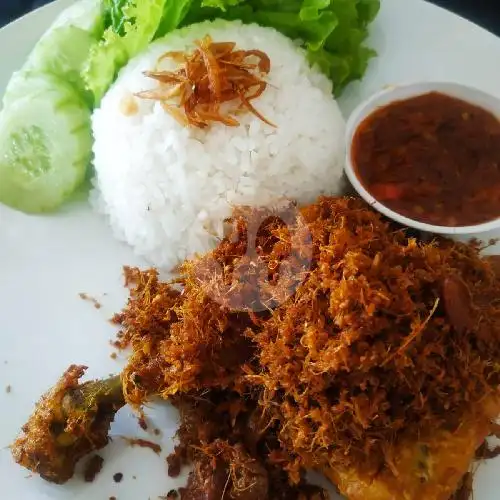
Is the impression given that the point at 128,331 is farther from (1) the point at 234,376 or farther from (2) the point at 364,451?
(2) the point at 364,451

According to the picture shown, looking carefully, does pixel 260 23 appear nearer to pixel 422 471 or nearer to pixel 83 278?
pixel 83 278

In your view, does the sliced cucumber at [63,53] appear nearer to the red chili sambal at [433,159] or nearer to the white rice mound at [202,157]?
the white rice mound at [202,157]

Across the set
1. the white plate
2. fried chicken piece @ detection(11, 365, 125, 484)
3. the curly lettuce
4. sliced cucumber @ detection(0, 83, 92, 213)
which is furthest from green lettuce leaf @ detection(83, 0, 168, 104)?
fried chicken piece @ detection(11, 365, 125, 484)

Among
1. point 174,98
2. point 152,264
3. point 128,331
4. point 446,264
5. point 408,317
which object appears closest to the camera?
point 408,317

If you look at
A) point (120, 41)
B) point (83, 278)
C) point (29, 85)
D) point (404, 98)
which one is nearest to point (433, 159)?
point (404, 98)

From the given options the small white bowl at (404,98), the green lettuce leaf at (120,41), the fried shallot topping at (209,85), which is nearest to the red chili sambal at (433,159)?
the small white bowl at (404,98)

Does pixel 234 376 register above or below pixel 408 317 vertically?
below

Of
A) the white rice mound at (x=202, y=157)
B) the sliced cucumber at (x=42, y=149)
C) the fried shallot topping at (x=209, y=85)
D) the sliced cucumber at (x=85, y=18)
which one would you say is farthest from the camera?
the sliced cucumber at (x=85, y=18)

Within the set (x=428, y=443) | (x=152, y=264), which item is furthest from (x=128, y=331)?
(x=428, y=443)
